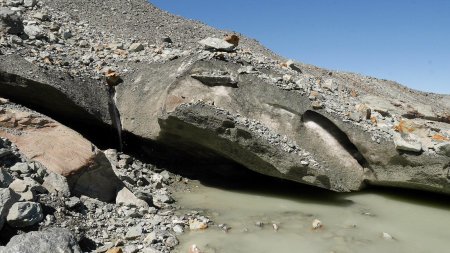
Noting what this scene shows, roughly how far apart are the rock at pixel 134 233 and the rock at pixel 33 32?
529 cm

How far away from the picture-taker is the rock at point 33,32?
8.87 meters

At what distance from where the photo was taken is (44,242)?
436 cm

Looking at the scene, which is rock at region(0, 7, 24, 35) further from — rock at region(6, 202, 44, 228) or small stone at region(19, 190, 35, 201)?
rock at region(6, 202, 44, 228)

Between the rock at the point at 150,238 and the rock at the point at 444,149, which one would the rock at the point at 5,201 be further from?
the rock at the point at 444,149

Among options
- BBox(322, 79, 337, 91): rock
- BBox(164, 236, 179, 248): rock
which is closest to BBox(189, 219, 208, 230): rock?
BBox(164, 236, 179, 248): rock

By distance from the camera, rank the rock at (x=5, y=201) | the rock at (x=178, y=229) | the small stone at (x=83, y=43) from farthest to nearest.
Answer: the small stone at (x=83, y=43) < the rock at (x=178, y=229) < the rock at (x=5, y=201)

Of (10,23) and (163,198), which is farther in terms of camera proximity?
(10,23)

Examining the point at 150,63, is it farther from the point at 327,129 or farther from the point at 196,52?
the point at 327,129

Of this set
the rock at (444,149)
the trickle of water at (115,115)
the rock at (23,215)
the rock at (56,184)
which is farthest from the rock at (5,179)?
the rock at (444,149)

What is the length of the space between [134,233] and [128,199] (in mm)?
1043

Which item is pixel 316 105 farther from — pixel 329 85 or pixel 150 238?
pixel 150 238

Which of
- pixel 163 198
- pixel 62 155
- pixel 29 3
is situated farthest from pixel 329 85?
pixel 29 3

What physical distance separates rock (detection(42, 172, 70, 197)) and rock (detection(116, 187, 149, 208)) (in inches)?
31.7

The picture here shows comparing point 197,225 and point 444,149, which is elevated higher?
point 444,149
